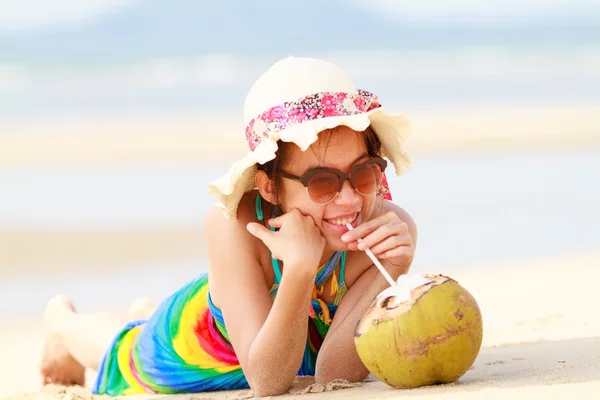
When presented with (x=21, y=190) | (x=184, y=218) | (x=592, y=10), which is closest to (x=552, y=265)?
(x=184, y=218)

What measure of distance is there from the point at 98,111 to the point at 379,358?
17.0 m

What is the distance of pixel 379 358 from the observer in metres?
3.01

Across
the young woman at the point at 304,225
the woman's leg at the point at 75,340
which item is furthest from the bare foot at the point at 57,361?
the young woman at the point at 304,225

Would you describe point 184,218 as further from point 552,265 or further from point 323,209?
point 323,209

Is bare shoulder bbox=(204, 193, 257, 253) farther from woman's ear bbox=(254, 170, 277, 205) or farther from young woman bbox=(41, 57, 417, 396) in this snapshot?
woman's ear bbox=(254, 170, 277, 205)

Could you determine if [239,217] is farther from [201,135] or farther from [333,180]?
[201,135]

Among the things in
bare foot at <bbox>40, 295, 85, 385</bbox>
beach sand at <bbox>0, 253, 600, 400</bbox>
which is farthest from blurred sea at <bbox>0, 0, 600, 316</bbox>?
bare foot at <bbox>40, 295, 85, 385</bbox>

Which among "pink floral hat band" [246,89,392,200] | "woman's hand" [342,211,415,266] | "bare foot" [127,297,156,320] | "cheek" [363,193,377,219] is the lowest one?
"bare foot" [127,297,156,320]

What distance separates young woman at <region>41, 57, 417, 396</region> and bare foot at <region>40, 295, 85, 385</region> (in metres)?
1.53

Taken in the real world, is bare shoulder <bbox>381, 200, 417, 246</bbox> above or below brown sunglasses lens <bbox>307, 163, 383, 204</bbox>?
below

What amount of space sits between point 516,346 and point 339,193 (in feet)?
5.67

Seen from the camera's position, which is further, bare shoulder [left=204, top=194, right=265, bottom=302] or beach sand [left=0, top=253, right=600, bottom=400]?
bare shoulder [left=204, top=194, right=265, bottom=302]

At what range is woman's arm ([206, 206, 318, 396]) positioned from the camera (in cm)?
327

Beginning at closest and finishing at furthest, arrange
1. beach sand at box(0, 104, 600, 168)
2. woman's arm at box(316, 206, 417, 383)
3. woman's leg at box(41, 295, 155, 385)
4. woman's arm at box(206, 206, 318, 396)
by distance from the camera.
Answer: woman's arm at box(206, 206, 318, 396), woman's arm at box(316, 206, 417, 383), woman's leg at box(41, 295, 155, 385), beach sand at box(0, 104, 600, 168)
